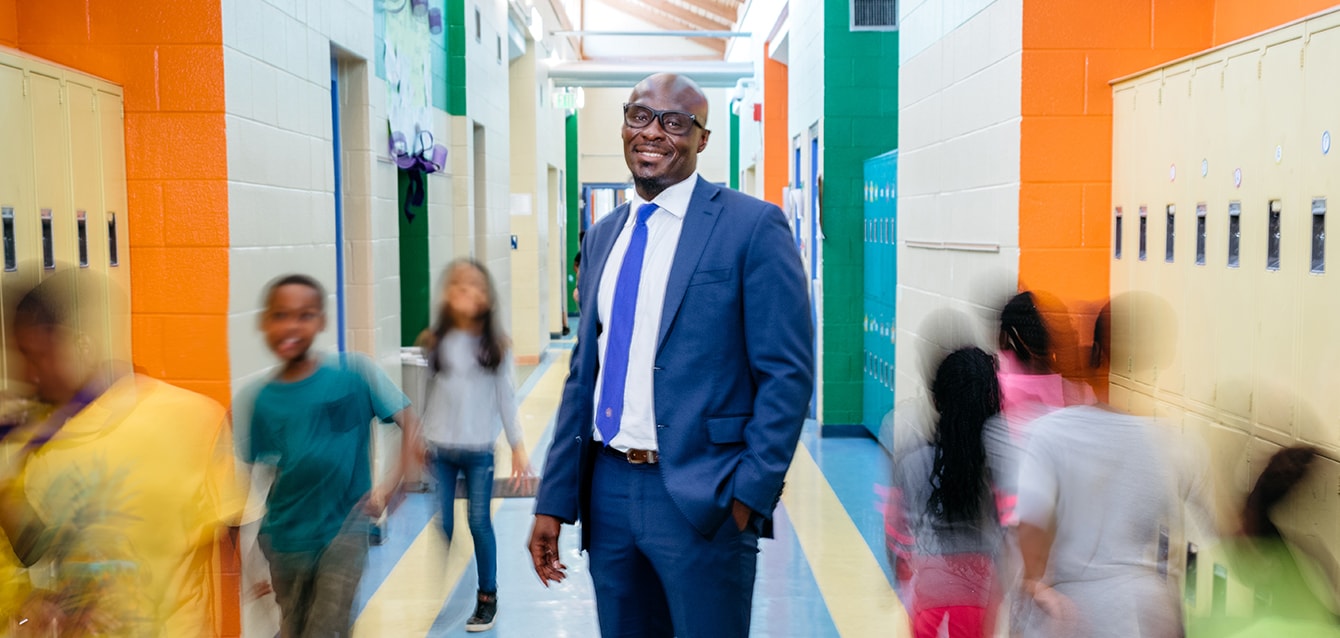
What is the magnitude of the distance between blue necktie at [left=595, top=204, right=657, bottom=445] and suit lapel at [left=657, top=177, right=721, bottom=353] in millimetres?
89

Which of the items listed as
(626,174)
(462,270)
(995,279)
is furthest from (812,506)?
(626,174)

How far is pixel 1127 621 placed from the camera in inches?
86.3

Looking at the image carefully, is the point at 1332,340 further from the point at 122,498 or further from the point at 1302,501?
the point at 122,498

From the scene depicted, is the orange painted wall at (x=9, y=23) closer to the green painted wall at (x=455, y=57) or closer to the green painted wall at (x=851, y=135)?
the green painted wall at (x=455, y=57)

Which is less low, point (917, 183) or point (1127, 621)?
point (917, 183)

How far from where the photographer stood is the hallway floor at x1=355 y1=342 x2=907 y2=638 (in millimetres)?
4277

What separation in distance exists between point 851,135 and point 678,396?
5.99 meters

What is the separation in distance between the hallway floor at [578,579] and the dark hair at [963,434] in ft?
3.74

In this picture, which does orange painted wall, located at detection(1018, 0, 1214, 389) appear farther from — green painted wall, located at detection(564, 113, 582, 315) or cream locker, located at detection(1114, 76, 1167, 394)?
green painted wall, located at detection(564, 113, 582, 315)

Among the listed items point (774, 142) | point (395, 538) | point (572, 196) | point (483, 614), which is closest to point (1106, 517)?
point (483, 614)

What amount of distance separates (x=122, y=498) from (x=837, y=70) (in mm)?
6323

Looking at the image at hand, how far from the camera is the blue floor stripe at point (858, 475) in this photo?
557 centimetres

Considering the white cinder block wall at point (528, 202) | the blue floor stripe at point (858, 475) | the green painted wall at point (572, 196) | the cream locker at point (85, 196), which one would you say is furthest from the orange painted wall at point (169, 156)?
the green painted wall at point (572, 196)

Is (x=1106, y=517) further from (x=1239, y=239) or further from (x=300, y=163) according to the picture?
(x=300, y=163)
